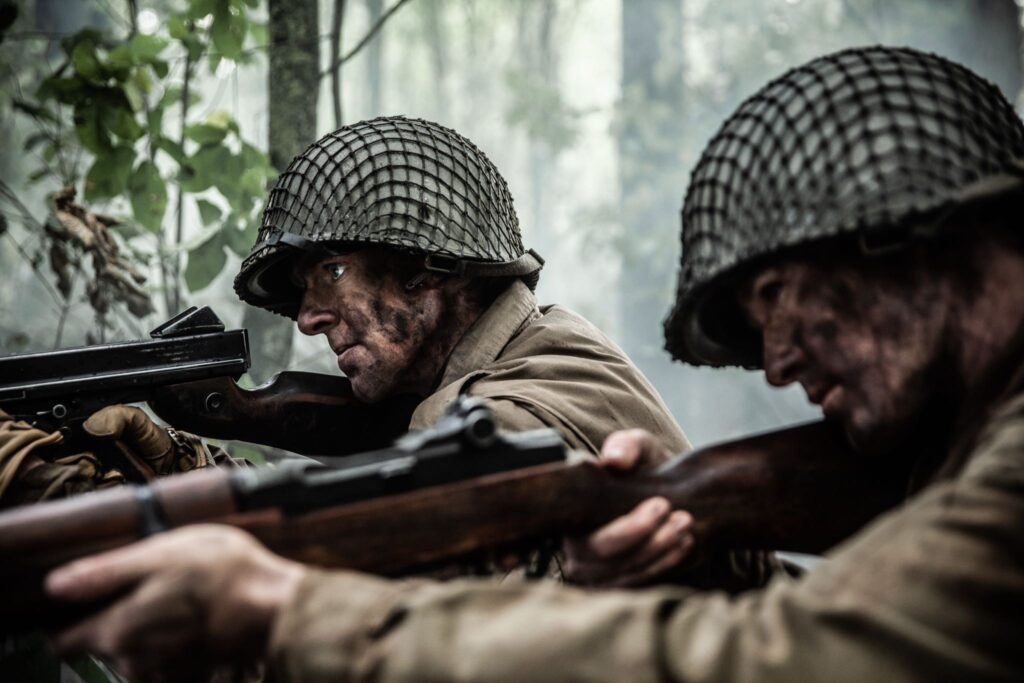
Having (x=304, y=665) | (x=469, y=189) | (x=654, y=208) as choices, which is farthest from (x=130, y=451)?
(x=654, y=208)

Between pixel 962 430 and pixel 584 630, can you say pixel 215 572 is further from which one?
pixel 962 430

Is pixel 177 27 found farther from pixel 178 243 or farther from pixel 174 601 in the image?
pixel 174 601

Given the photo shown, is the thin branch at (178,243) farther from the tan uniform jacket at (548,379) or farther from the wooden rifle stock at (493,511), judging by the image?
the wooden rifle stock at (493,511)

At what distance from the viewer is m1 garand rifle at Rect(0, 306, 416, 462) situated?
8.97 feet

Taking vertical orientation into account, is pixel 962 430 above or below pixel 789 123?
below

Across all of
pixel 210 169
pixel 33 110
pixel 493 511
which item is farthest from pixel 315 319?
pixel 33 110

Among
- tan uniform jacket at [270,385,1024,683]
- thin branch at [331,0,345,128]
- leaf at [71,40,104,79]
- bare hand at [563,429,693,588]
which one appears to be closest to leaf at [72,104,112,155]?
leaf at [71,40,104,79]

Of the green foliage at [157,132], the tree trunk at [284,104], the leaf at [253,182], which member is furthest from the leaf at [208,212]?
the tree trunk at [284,104]

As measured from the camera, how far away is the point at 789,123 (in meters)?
1.73

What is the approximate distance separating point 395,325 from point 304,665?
182cm

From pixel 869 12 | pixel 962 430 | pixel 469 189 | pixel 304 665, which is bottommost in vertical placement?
pixel 304 665

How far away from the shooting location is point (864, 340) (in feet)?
5.03

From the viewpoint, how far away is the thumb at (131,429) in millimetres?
2781

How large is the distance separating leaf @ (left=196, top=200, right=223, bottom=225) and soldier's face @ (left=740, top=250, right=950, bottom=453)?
3118mm
